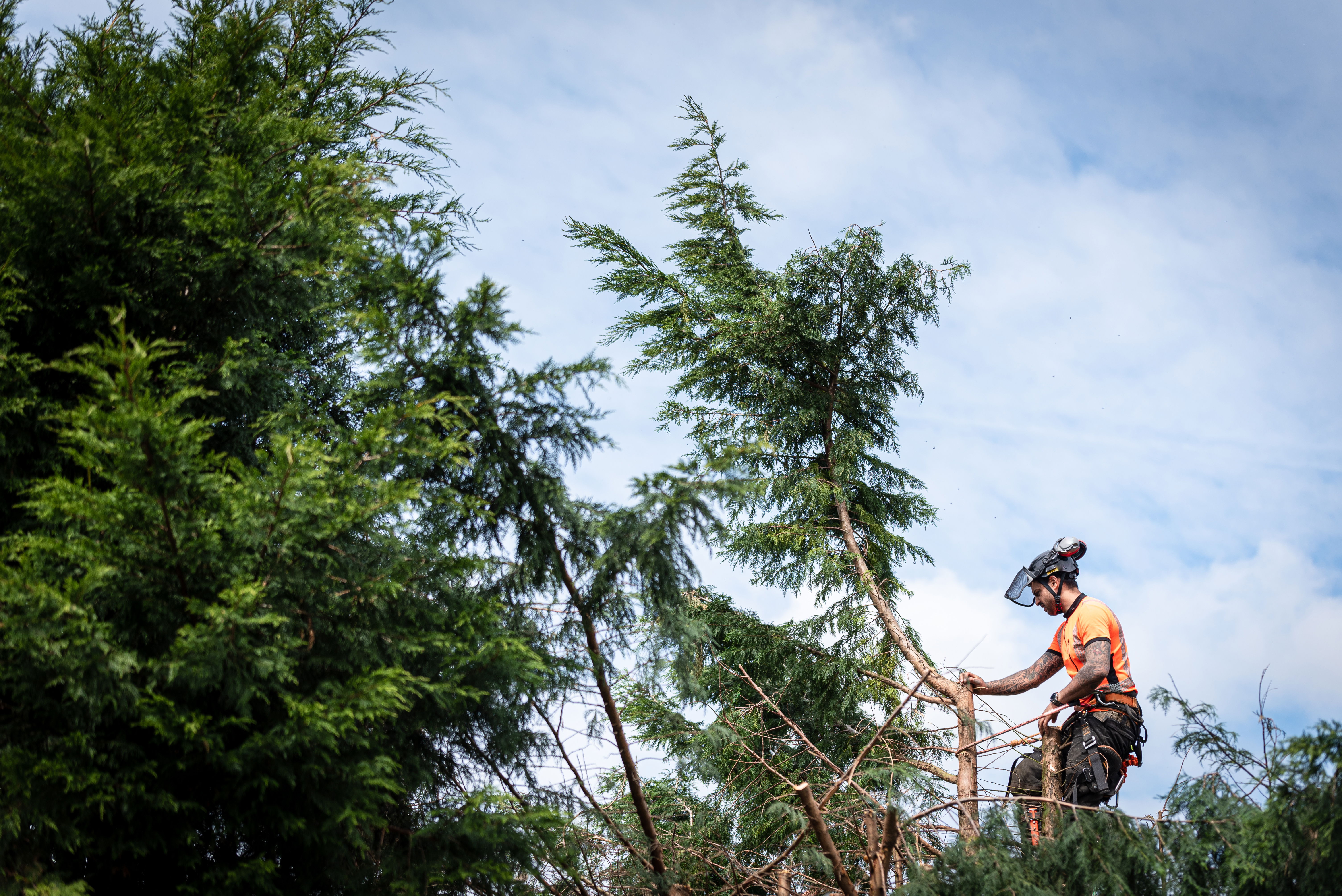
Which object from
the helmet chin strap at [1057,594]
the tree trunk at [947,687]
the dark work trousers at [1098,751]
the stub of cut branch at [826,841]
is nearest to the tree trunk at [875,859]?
the stub of cut branch at [826,841]

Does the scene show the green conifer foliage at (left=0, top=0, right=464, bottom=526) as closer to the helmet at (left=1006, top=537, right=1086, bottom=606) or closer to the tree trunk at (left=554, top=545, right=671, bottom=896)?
the tree trunk at (left=554, top=545, right=671, bottom=896)

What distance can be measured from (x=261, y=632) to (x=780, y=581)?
546 centimetres

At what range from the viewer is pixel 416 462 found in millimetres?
4637

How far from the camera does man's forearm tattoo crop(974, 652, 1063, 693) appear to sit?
600cm

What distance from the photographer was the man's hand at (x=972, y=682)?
20.7 feet

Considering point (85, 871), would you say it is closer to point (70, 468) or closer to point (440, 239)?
point (70, 468)

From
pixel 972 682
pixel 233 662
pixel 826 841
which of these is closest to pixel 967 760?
pixel 972 682

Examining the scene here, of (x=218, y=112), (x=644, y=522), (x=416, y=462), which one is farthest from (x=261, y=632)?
(x=218, y=112)

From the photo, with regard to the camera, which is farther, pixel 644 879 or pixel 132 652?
pixel 644 879

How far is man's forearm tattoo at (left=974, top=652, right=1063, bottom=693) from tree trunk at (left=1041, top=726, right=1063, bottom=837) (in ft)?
1.66

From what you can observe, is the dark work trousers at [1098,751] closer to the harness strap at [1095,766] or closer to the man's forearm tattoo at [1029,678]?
the harness strap at [1095,766]

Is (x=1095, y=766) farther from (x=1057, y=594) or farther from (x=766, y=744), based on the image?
(x=766, y=744)

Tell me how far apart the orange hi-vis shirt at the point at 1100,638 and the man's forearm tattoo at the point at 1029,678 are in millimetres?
323

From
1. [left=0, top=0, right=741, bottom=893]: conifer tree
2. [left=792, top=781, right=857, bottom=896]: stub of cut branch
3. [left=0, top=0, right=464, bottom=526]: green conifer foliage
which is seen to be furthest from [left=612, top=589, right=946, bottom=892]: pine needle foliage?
[left=0, top=0, right=464, bottom=526]: green conifer foliage
